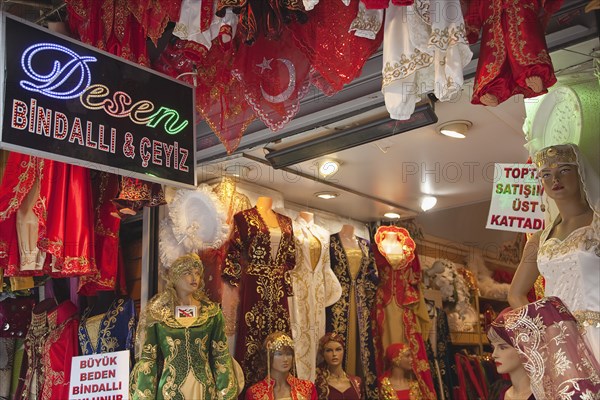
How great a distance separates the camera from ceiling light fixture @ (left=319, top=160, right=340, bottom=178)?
445 centimetres

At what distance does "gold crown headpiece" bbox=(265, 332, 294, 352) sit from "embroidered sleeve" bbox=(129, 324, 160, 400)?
733 mm

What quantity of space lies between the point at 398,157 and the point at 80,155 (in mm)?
2406

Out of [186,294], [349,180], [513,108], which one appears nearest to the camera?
[513,108]

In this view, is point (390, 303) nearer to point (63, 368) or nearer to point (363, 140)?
point (363, 140)

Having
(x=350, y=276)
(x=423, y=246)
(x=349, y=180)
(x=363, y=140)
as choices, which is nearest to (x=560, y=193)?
(x=363, y=140)

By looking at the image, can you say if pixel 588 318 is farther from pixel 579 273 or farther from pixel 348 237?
pixel 348 237

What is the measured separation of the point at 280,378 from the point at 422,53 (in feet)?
8.72

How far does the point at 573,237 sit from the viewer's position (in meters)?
2.47

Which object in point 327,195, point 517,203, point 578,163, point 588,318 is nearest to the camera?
point 588,318

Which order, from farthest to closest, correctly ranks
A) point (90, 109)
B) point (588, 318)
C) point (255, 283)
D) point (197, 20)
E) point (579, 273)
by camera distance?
point (255, 283)
point (197, 20)
point (90, 109)
point (579, 273)
point (588, 318)

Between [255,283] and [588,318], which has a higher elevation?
[255,283]

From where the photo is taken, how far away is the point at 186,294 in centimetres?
418

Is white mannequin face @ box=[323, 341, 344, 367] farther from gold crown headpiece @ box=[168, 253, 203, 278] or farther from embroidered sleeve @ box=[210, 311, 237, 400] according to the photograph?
gold crown headpiece @ box=[168, 253, 203, 278]

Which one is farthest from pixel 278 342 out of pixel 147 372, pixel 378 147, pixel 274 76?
pixel 274 76
